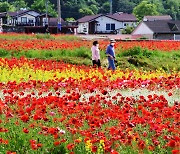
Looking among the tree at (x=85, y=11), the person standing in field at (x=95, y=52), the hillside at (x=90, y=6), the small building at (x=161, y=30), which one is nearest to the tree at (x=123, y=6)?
the hillside at (x=90, y=6)

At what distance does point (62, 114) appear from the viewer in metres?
6.76

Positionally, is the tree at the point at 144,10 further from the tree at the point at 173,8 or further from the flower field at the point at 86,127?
the flower field at the point at 86,127

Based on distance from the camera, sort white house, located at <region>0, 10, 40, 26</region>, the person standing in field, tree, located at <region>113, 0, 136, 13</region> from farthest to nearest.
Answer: tree, located at <region>113, 0, 136, 13</region> → white house, located at <region>0, 10, 40, 26</region> → the person standing in field

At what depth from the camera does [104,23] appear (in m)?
79.8

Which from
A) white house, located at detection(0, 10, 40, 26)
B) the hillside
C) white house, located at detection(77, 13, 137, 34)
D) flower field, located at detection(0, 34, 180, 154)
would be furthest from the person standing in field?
the hillside

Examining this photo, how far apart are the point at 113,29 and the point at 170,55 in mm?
57228

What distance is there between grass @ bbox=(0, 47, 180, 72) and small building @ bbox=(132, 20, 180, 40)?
121 ft

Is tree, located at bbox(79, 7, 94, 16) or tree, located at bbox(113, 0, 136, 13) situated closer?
tree, located at bbox(79, 7, 94, 16)

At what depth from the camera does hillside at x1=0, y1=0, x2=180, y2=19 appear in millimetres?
99625

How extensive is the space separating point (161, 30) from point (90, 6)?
162ft

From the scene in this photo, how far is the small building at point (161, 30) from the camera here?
61.7 metres

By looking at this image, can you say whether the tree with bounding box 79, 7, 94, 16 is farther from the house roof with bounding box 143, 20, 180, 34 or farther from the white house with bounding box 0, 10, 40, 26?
the house roof with bounding box 143, 20, 180, 34

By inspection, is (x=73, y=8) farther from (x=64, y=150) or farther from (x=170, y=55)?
(x=64, y=150)

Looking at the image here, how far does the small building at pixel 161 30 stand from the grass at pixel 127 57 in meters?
37.0
